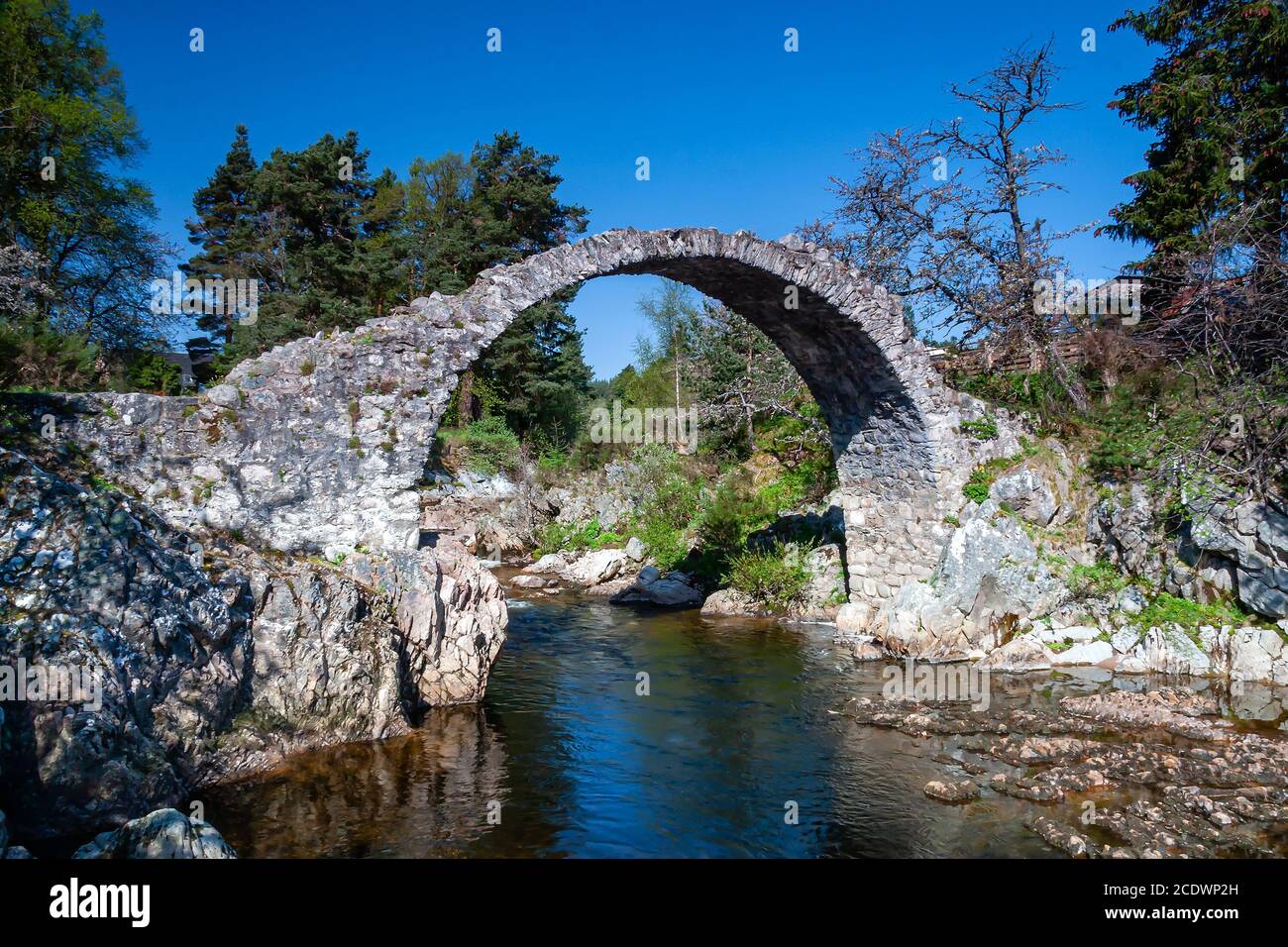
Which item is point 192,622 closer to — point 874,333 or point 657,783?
point 657,783

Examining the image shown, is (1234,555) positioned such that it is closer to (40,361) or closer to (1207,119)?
(1207,119)

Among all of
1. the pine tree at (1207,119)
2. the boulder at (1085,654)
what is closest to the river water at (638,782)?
the boulder at (1085,654)

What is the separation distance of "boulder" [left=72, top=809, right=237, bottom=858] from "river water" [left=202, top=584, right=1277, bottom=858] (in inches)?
50.6

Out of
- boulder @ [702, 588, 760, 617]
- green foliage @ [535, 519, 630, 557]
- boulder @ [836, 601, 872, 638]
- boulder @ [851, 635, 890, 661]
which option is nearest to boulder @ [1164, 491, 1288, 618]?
boulder @ [851, 635, 890, 661]

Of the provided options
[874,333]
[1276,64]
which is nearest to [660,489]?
[874,333]

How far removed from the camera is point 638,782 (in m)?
7.09

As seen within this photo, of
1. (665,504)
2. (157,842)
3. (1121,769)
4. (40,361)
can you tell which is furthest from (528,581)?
(157,842)

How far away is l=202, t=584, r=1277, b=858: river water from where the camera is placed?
19.2 ft

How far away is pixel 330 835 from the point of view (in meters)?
5.84

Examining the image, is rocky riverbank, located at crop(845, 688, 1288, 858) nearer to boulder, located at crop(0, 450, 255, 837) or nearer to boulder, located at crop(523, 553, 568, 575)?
boulder, located at crop(0, 450, 255, 837)

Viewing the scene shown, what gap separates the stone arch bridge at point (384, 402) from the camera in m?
7.64
